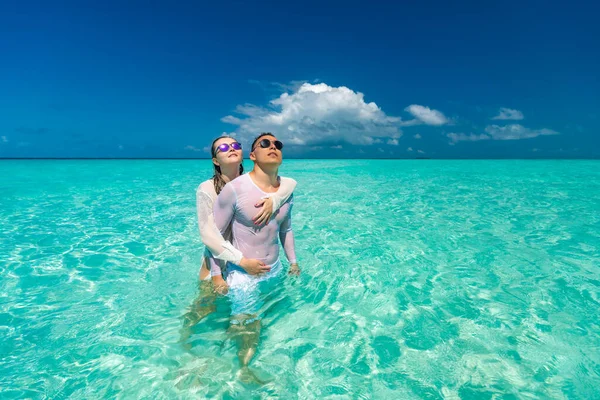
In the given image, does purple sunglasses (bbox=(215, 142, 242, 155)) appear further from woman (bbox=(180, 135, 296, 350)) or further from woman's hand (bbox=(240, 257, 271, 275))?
woman's hand (bbox=(240, 257, 271, 275))

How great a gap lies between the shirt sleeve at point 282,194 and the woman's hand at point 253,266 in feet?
1.71

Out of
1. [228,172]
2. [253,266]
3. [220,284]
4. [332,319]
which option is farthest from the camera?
[332,319]

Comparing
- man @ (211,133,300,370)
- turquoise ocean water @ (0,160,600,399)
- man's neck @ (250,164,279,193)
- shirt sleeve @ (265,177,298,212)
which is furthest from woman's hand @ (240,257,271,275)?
turquoise ocean water @ (0,160,600,399)

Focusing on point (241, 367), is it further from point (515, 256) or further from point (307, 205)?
point (307, 205)

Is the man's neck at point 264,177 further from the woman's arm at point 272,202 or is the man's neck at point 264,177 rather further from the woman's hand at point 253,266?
the woman's hand at point 253,266

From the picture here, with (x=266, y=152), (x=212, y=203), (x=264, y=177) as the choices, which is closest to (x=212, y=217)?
(x=212, y=203)

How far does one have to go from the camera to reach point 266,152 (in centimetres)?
288

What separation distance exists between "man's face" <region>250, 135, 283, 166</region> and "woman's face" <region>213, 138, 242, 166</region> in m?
0.47

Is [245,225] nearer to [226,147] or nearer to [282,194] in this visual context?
[282,194]

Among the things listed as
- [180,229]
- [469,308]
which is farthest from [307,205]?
[469,308]

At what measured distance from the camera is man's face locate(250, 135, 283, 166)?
287 cm

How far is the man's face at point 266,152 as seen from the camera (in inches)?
113

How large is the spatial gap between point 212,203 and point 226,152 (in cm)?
54

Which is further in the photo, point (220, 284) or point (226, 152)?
point (226, 152)
